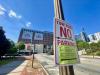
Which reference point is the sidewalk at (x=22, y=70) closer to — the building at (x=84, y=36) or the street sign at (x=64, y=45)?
the street sign at (x=64, y=45)

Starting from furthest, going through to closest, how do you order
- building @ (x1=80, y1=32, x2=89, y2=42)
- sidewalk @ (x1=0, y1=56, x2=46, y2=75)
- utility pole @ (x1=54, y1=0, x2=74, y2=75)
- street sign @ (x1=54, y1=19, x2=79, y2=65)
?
1. building @ (x1=80, y1=32, x2=89, y2=42)
2. sidewalk @ (x1=0, y1=56, x2=46, y2=75)
3. utility pole @ (x1=54, y1=0, x2=74, y2=75)
4. street sign @ (x1=54, y1=19, x2=79, y2=65)

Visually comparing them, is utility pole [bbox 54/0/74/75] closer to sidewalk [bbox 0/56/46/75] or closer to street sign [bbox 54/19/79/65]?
street sign [bbox 54/19/79/65]

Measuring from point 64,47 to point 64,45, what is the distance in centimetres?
4

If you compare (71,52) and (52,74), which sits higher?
(71,52)

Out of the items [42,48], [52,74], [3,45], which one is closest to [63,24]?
[52,74]

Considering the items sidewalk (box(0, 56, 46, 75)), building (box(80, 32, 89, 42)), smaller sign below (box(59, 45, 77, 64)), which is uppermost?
building (box(80, 32, 89, 42))

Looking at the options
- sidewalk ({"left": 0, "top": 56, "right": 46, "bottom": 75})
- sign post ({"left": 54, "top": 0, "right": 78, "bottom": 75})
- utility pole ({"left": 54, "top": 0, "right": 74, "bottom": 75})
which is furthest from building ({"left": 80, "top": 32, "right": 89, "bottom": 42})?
sign post ({"left": 54, "top": 0, "right": 78, "bottom": 75})

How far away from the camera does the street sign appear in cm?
290

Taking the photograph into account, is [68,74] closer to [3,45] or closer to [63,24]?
[63,24]

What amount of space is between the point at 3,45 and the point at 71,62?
33.8m

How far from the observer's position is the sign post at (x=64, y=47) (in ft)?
9.52

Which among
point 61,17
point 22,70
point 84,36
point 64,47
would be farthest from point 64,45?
point 84,36

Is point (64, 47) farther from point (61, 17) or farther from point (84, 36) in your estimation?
point (84, 36)

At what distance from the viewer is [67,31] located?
10.7 feet
